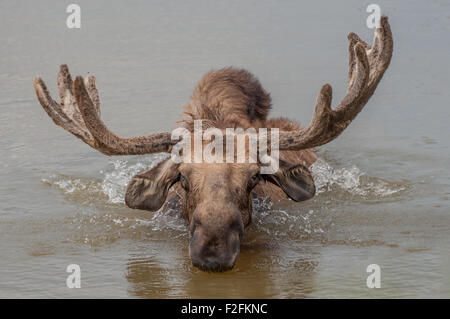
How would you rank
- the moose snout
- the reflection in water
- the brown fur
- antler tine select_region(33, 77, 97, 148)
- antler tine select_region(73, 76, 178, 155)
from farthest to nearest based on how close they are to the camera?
the brown fur < antler tine select_region(33, 77, 97, 148) < antler tine select_region(73, 76, 178, 155) < the reflection in water < the moose snout

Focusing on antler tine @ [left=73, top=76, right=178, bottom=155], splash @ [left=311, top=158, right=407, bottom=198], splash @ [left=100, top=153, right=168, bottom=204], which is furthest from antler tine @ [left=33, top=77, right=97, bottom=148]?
splash @ [left=311, top=158, right=407, bottom=198]

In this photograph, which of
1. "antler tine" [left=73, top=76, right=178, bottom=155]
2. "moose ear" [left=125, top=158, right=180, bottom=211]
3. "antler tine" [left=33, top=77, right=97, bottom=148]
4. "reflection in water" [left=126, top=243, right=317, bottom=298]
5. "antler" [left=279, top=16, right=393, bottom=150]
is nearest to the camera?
"reflection in water" [left=126, top=243, right=317, bottom=298]

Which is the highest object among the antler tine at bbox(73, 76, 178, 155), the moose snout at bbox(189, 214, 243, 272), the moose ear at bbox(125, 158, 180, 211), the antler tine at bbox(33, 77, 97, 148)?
the antler tine at bbox(33, 77, 97, 148)

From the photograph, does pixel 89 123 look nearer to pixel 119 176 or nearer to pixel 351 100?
pixel 351 100

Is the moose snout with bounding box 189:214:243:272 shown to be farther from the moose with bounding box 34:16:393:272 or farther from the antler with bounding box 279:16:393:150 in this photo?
the antler with bounding box 279:16:393:150

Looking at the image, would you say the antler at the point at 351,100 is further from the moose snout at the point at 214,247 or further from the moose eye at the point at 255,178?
the moose snout at the point at 214,247

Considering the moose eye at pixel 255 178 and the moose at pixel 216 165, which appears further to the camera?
the moose eye at pixel 255 178

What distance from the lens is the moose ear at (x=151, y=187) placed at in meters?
8.19

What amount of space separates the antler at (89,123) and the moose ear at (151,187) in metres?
0.22

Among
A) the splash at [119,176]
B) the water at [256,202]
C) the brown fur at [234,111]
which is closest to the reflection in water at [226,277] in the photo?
the water at [256,202]

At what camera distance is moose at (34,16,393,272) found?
23.4 feet

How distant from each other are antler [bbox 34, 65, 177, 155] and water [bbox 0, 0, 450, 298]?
3.25ft

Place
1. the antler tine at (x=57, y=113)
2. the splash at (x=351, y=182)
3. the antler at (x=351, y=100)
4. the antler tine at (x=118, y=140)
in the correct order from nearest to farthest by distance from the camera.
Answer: the antler at (x=351, y=100)
the antler tine at (x=118, y=140)
the antler tine at (x=57, y=113)
the splash at (x=351, y=182)

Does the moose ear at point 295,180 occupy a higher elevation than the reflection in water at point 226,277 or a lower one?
higher
